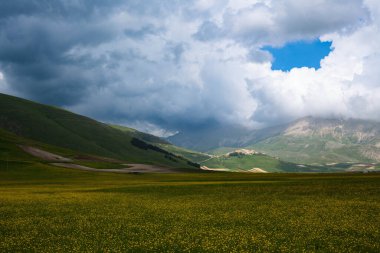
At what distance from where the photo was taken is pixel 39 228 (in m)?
34.7

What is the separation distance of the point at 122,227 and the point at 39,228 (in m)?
8.00

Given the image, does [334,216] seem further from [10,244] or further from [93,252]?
[10,244]

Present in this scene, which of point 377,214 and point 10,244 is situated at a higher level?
point 377,214

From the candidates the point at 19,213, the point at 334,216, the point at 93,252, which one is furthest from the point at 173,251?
the point at 19,213

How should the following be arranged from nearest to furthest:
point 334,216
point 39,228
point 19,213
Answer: point 39,228 → point 334,216 → point 19,213

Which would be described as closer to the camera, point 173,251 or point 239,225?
point 173,251

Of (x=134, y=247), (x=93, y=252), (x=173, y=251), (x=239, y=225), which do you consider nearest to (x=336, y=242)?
(x=239, y=225)

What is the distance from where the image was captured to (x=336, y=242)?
27.7 meters

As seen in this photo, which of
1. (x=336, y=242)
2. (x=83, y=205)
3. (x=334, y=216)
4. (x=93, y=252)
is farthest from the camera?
(x=83, y=205)

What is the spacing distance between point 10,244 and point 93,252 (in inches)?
317

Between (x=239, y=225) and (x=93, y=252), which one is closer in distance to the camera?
(x=93, y=252)

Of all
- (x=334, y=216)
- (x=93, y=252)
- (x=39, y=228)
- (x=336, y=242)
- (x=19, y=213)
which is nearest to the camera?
(x=93, y=252)

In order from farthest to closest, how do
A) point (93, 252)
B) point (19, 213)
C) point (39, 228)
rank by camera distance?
point (19, 213) → point (39, 228) → point (93, 252)

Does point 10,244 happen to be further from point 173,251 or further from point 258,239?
point 258,239
